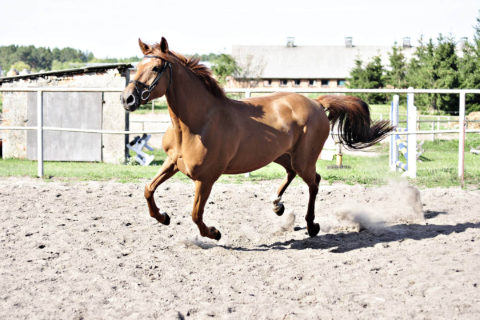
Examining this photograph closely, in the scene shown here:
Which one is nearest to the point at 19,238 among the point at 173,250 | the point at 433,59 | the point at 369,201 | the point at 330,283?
the point at 173,250

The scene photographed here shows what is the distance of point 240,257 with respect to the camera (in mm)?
4812

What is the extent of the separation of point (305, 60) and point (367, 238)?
182 feet

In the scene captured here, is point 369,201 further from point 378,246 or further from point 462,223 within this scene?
point 378,246

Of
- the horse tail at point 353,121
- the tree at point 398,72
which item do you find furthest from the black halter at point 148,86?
the tree at point 398,72

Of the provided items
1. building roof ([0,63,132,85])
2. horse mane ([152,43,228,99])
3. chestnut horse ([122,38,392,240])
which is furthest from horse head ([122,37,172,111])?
building roof ([0,63,132,85])

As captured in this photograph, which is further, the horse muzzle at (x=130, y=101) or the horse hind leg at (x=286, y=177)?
the horse hind leg at (x=286, y=177)

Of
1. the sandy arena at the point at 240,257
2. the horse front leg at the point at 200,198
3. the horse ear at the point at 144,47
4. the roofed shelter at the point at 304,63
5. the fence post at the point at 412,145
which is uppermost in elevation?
the roofed shelter at the point at 304,63

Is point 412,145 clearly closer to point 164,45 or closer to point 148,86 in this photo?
point 164,45

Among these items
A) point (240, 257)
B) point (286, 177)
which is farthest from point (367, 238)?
point (240, 257)

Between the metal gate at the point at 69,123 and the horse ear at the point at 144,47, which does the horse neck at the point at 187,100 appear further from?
the metal gate at the point at 69,123

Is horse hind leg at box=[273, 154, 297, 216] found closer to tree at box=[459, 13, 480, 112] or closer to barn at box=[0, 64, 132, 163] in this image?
barn at box=[0, 64, 132, 163]

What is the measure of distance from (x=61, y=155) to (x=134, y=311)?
11724 mm

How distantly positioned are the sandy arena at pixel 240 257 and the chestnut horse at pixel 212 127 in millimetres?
474

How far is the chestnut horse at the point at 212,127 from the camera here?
459 cm
